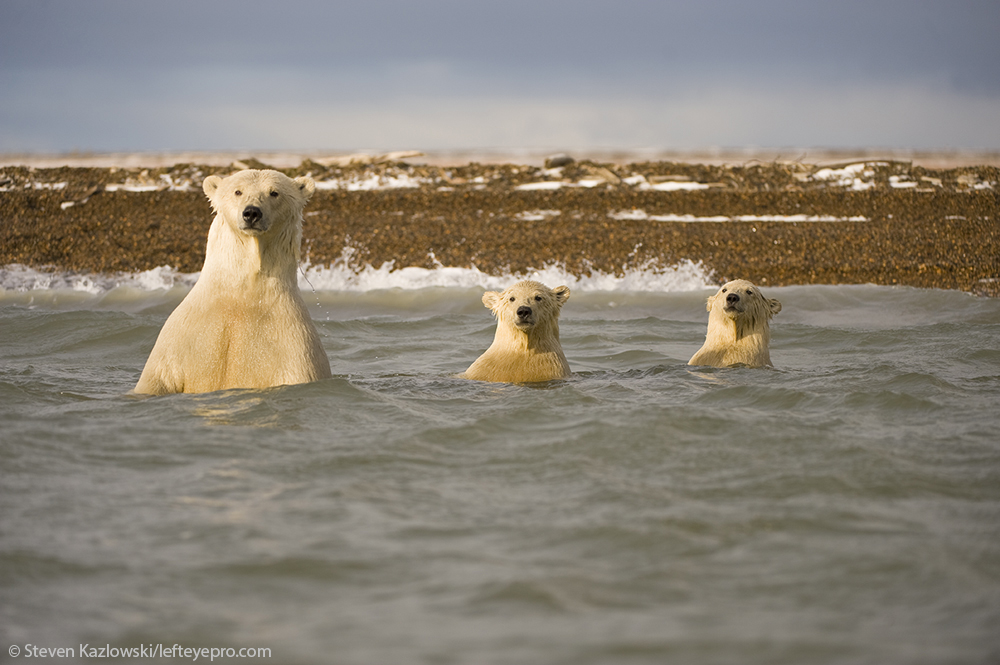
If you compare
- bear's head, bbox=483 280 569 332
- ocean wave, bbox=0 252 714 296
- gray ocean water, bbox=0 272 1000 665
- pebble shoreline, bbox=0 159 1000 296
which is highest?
pebble shoreline, bbox=0 159 1000 296

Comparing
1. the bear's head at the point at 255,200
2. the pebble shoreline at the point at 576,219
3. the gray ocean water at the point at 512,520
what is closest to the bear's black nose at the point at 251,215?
the bear's head at the point at 255,200

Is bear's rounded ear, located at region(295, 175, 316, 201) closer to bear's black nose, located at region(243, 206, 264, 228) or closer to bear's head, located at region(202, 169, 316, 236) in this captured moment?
bear's head, located at region(202, 169, 316, 236)

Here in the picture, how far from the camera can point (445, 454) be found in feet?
20.6

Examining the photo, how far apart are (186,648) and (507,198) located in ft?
73.7

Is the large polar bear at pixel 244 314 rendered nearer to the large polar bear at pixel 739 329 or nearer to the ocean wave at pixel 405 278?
the large polar bear at pixel 739 329

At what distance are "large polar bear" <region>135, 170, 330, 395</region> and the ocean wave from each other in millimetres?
10759

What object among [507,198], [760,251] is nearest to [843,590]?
[760,251]

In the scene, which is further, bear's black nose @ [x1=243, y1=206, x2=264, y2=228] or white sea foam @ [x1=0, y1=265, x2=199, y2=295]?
white sea foam @ [x1=0, y1=265, x2=199, y2=295]

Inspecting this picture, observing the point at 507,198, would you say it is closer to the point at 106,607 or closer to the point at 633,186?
the point at 633,186

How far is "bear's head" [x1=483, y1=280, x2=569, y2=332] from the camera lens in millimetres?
9438

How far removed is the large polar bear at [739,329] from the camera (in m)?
10.6

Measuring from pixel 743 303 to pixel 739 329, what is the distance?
0.37m

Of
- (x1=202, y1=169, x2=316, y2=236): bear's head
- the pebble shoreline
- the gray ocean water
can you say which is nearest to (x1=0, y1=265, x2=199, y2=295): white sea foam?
the pebble shoreline

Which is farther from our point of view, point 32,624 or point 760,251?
point 760,251
